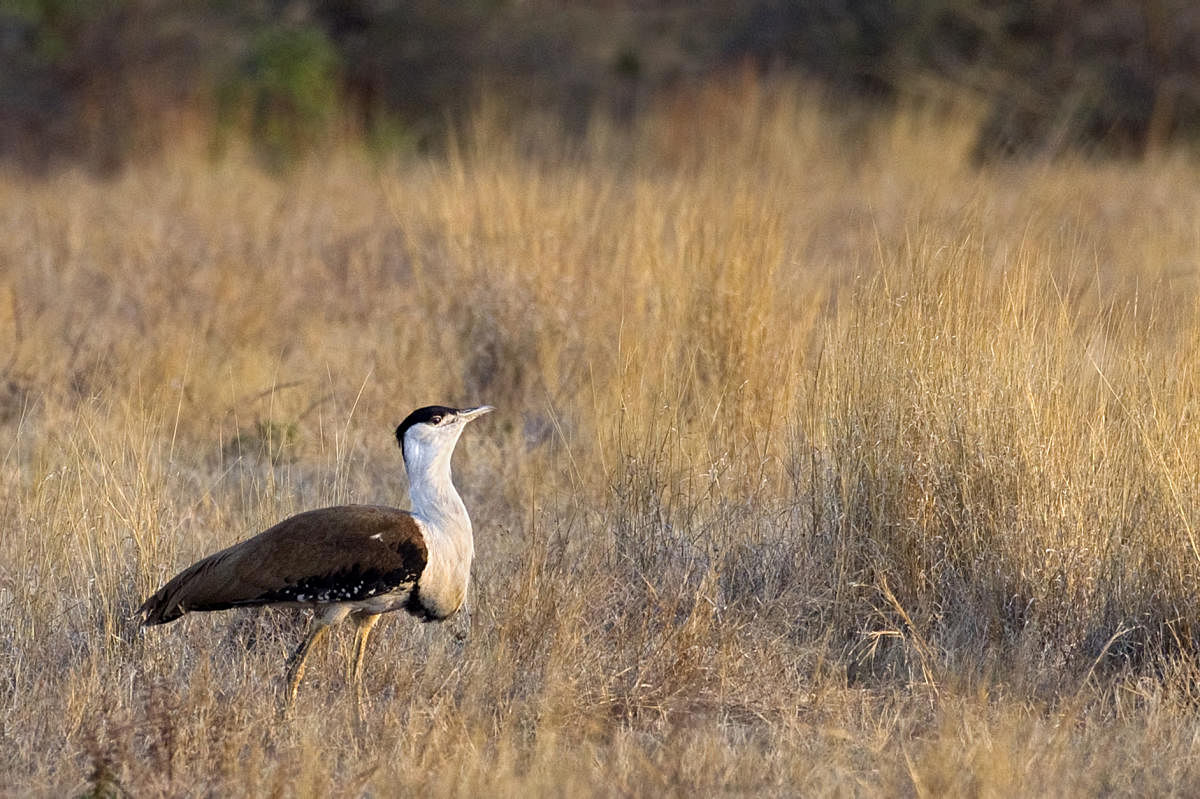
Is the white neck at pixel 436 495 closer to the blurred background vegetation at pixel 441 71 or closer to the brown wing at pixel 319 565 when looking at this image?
the brown wing at pixel 319 565

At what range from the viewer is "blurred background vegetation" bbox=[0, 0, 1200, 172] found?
14789mm

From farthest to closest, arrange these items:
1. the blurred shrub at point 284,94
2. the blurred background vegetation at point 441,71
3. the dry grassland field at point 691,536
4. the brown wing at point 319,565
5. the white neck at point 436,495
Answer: the blurred background vegetation at point 441,71, the blurred shrub at point 284,94, the white neck at point 436,495, the brown wing at point 319,565, the dry grassland field at point 691,536

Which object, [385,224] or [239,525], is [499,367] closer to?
[239,525]

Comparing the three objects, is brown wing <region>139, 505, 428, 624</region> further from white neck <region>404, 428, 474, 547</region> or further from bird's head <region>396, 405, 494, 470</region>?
bird's head <region>396, 405, 494, 470</region>

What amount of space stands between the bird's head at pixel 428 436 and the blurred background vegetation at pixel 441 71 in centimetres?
974

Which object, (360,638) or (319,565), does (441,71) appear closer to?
(360,638)

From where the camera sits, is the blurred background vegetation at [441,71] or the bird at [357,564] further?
the blurred background vegetation at [441,71]

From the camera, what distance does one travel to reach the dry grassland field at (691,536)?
364cm

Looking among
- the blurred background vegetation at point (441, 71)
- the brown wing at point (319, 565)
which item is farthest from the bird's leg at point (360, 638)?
the blurred background vegetation at point (441, 71)

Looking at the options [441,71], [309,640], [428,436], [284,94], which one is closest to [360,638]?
[309,640]

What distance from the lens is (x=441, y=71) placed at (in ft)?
68.2

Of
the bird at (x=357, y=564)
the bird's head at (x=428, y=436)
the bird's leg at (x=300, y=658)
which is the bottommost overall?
the bird's leg at (x=300, y=658)

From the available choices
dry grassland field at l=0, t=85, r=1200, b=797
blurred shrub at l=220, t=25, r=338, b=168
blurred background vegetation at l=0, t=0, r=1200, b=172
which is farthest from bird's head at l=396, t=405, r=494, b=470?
blurred shrub at l=220, t=25, r=338, b=168

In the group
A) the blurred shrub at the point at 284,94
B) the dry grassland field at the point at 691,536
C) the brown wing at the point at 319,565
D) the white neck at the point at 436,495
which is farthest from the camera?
the blurred shrub at the point at 284,94
